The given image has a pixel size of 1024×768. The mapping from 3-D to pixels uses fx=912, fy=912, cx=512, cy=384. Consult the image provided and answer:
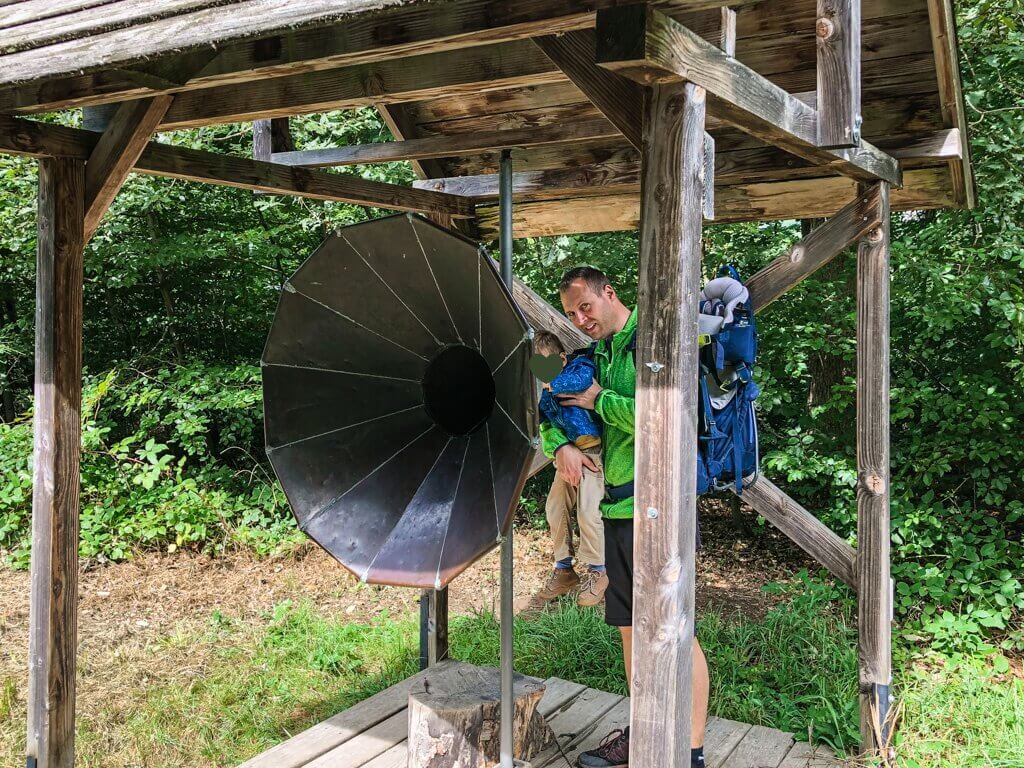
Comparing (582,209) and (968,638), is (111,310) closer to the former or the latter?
(582,209)

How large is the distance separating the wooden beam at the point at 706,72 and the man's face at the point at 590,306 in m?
0.78

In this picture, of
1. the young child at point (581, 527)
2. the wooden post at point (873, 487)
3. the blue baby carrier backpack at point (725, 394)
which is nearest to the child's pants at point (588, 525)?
the young child at point (581, 527)

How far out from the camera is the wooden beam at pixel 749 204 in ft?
14.4

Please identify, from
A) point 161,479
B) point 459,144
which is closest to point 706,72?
point 459,144

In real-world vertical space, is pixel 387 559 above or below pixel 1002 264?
below

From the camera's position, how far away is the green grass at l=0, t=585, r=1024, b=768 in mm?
4492

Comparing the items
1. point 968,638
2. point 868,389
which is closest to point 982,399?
point 968,638

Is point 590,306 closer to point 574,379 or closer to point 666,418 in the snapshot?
point 574,379

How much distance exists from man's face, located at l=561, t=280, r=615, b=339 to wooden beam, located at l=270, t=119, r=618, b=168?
2.07ft

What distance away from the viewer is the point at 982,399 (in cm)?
636

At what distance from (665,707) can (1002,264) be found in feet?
16.5

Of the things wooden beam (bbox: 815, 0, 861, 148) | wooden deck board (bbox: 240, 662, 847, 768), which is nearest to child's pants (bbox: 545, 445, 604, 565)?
wooden deck board (bbox: 240, 662, 847, 768)

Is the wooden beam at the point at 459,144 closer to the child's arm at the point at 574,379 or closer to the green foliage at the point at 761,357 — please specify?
the child's arm at the point at 574,379

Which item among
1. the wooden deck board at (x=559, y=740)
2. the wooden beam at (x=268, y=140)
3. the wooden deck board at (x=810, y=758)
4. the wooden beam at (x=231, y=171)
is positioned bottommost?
the wooden deck board at (x=810, y=758)
